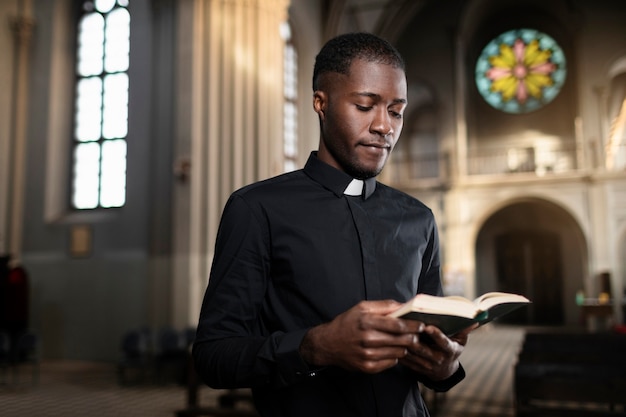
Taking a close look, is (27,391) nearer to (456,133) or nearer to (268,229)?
(268,229)

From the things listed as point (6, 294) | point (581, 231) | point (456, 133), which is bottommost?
point (6, 294)

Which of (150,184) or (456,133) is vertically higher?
(456,133)

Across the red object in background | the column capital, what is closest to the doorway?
the red object in background

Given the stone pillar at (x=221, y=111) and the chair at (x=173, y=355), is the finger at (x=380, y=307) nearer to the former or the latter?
the chair at (x=173, y=355)

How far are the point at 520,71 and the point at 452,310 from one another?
21852mm

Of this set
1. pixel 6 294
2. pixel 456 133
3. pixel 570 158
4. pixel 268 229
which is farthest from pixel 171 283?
pixel 570 158

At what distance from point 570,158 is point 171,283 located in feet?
49.1

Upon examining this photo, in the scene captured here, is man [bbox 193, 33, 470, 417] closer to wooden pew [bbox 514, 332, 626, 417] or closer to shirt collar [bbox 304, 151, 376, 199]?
shirt collar [bbox 304, 151, 376, 199]

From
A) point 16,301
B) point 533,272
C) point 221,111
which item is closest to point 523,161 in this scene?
point 533,272

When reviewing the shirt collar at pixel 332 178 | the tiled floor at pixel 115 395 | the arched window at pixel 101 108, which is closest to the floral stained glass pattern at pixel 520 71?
the tiled floor at pixel 115 395

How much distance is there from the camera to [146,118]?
11.1 meters

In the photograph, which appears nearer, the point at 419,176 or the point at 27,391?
the point at 27,391

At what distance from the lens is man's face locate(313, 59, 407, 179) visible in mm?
1373

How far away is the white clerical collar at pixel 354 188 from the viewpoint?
1469mm
